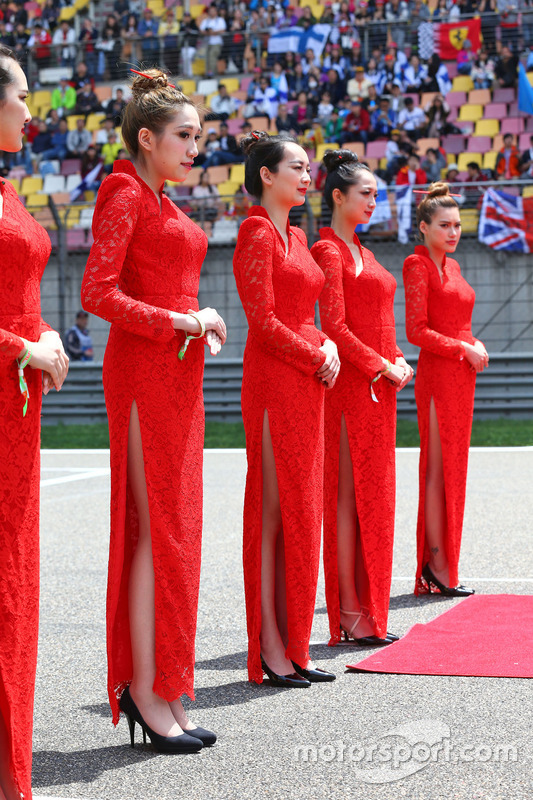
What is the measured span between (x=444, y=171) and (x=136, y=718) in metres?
14.7

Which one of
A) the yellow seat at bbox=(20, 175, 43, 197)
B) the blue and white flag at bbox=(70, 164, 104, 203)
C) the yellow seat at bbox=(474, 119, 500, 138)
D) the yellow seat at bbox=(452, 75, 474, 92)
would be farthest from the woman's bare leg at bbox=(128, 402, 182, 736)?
the yellow seat at bbox=(20, 175, 43, 197)

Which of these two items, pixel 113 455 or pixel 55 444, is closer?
pixel 113 455

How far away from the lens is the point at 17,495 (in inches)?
113

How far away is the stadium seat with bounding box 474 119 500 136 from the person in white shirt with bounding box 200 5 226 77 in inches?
241

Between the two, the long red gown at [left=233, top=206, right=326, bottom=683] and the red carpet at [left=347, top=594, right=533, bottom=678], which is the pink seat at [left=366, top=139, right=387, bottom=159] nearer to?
the red carpet at [left=347, top=594, right=533, bottom=678]

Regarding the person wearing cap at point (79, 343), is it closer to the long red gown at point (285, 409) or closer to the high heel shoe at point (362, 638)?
the high heel shoe at point (362, 638)

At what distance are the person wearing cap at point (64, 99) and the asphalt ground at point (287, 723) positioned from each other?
1814 centimetres

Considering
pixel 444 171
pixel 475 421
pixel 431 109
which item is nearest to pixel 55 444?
pixel 475 421

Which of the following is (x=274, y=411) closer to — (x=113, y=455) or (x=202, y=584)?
(x=113, y=455)

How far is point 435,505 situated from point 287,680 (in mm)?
2094

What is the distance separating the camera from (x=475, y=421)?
15.0 m

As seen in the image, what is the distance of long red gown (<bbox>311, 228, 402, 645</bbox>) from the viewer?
4824mm

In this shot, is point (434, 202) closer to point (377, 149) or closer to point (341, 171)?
point (341, 171)

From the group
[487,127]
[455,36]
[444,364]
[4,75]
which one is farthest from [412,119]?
[4,75]
